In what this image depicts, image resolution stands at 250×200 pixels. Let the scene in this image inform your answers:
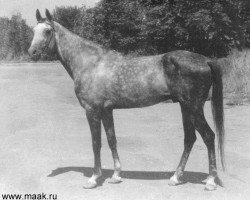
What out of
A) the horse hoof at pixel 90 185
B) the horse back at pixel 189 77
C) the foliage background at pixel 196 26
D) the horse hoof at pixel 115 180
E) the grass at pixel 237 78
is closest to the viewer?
the horse back at pixel 189 77

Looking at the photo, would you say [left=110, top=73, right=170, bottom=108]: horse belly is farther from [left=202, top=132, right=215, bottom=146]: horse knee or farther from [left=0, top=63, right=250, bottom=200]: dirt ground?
[left=0, top=63, right=250, bottom=200]: dirt ground

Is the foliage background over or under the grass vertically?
over

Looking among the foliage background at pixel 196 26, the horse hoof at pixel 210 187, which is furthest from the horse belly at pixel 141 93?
the foliage background at pixel 196 26

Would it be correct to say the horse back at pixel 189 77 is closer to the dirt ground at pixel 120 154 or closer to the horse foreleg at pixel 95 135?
the horse foreleg at pixel 95 135

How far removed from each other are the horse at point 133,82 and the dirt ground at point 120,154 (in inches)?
12.4

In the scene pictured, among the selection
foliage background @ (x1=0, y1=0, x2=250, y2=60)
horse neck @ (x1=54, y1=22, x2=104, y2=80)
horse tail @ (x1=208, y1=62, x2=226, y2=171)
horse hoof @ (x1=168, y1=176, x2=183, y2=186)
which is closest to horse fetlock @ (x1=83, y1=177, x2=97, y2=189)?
horse hoof @ (x1=168, y1=176, x2=183, y2=186)

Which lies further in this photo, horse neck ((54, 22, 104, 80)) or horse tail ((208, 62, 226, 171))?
horse neck ((54, 22, 104, 80))

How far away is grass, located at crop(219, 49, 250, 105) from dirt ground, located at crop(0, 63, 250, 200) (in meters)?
1.18

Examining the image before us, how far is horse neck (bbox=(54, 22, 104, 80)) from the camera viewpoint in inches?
246

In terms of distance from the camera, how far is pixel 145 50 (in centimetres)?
2161

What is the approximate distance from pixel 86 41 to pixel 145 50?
15.4m

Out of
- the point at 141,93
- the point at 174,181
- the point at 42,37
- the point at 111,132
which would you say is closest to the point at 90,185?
the point at 111,132

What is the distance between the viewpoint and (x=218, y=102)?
5.90 metres

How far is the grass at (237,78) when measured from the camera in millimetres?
14391
